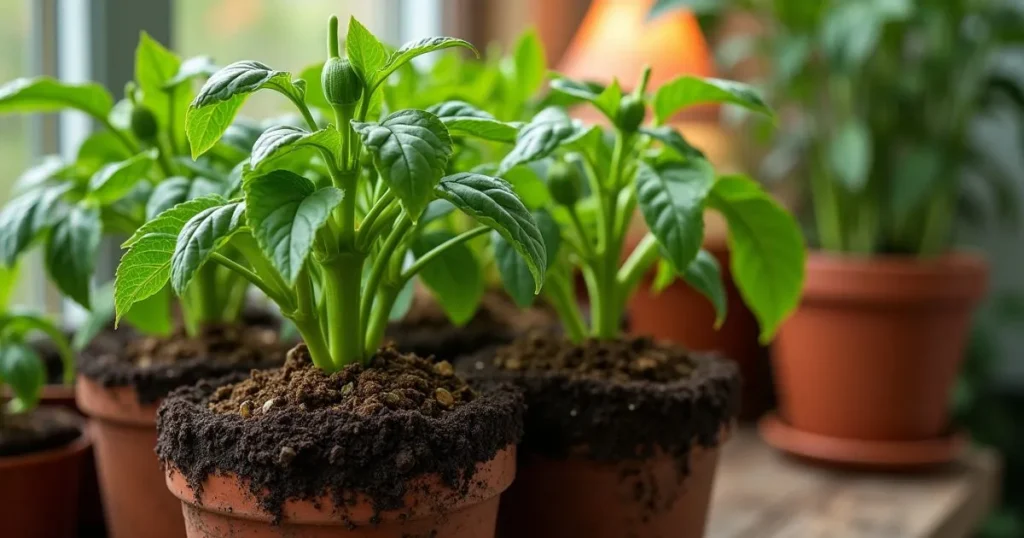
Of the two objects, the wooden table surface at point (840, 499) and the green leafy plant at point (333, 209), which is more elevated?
the green leafy plant at point (333, 209)

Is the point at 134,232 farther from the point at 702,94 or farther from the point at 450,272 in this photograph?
the point at 702,94

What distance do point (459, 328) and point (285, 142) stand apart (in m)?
0.59

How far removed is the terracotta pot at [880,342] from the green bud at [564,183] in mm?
692

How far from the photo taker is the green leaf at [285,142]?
1.88ft

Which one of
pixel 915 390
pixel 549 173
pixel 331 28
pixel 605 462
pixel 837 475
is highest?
pixel 331 28

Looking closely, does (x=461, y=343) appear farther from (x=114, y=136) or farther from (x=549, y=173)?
(x=114, y=136)

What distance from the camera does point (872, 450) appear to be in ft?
4.76

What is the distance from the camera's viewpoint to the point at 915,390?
1458 millimetres

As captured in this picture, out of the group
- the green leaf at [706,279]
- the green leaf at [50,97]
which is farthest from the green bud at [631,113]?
the green leaf at [50,97]

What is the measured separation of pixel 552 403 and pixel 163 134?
480 mm

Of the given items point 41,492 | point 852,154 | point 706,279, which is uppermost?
point 852,154

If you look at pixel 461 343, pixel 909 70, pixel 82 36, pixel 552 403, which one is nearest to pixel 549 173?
pixel 552 403

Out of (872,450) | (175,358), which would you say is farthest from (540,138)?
(872,450)

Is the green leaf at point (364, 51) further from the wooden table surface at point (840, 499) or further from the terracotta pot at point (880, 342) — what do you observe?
the terracotta pot at point (880, 342)
